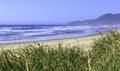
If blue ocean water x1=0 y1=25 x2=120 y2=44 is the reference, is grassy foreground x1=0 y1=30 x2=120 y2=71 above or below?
above

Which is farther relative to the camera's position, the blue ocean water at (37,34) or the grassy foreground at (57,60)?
the blue ocean water at (37,34)

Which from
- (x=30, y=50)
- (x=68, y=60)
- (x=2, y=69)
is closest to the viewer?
(x=2, y=69)

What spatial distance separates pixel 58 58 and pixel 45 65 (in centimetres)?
44

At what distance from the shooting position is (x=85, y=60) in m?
7.13

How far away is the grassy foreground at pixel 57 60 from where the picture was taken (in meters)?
6.42

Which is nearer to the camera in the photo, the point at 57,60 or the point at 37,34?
the point at 57,60

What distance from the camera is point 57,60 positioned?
6.74 m

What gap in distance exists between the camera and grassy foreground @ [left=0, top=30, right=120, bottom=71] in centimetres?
642

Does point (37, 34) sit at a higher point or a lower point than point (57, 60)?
lower

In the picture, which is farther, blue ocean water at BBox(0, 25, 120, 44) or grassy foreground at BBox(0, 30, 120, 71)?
blue ocean water at BBox(0, 25, 120, 44)

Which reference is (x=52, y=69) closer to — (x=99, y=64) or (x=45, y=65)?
(x=45, y=65)

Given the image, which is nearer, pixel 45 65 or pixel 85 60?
pixel 45 65

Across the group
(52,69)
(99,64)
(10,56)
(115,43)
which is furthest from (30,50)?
(115,43)

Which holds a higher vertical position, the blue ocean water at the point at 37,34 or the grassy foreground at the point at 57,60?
the grassy foreground at the point at 57,60
